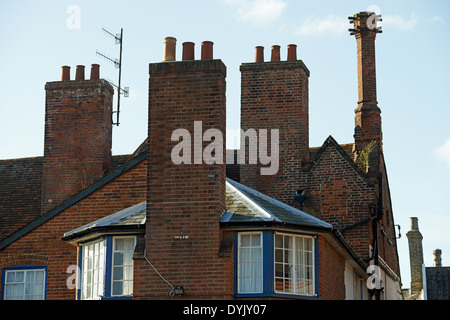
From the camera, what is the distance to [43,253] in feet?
70.3

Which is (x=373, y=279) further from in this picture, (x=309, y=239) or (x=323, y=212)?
(x=309, y=239)

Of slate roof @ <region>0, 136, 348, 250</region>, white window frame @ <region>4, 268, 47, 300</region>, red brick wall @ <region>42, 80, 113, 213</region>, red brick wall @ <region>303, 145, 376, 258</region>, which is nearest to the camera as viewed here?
slate roof @ <region>0, 136, 348, 250</region>

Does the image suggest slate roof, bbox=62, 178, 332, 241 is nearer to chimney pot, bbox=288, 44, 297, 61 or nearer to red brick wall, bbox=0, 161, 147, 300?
red brick wall, bbox=0, 161, 147, 300

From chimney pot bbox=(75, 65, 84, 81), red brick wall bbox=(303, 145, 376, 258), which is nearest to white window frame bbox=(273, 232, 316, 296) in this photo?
red brick wall bbox=(303, 145, 376, 258)

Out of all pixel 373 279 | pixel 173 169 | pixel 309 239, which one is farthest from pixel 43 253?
pixel 373 279

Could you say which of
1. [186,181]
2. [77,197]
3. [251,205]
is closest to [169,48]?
[186,181]

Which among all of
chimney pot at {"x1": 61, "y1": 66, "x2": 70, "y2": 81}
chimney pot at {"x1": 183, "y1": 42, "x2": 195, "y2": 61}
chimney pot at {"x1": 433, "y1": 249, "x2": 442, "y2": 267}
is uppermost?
chimney pot at {"x1": 61, "y1": 66, "x2": 70, "y2": 81}

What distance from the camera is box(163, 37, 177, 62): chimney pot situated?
1928 cm

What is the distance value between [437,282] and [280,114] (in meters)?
17.5

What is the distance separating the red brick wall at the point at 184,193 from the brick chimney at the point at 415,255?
1210 inches

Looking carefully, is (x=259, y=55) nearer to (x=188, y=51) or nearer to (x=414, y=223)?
(x=188, y=51)

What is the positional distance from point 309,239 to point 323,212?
649 centimetres

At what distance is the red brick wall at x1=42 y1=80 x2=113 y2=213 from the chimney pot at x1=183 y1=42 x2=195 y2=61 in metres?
7.41
